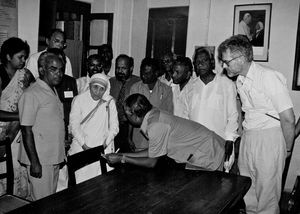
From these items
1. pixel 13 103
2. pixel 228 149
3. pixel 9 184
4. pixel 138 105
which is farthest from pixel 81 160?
pixel 228 149

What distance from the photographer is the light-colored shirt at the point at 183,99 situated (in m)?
3.24

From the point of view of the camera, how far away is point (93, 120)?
2967 mm

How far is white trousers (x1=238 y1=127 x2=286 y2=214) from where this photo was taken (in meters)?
2.30

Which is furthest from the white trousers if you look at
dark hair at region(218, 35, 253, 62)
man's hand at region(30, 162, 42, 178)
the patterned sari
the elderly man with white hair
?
the elderly man with white hair

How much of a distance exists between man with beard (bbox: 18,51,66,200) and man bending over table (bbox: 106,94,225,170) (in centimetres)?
51

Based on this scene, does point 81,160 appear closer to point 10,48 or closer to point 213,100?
point 10,48

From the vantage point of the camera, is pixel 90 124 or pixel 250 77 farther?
pixel 90 124

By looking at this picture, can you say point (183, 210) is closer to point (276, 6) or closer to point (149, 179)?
point (149, 179)

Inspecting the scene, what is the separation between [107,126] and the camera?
3.05 meters

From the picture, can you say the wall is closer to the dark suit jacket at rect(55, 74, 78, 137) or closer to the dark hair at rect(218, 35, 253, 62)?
the dark suit jacket at rect(55, 74, 78, 137)

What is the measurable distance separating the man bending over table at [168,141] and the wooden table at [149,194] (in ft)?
0.33

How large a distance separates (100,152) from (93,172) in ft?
2.71

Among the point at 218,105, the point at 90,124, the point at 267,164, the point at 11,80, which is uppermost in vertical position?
the point at 11,80

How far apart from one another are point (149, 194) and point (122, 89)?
2008 millimetres
